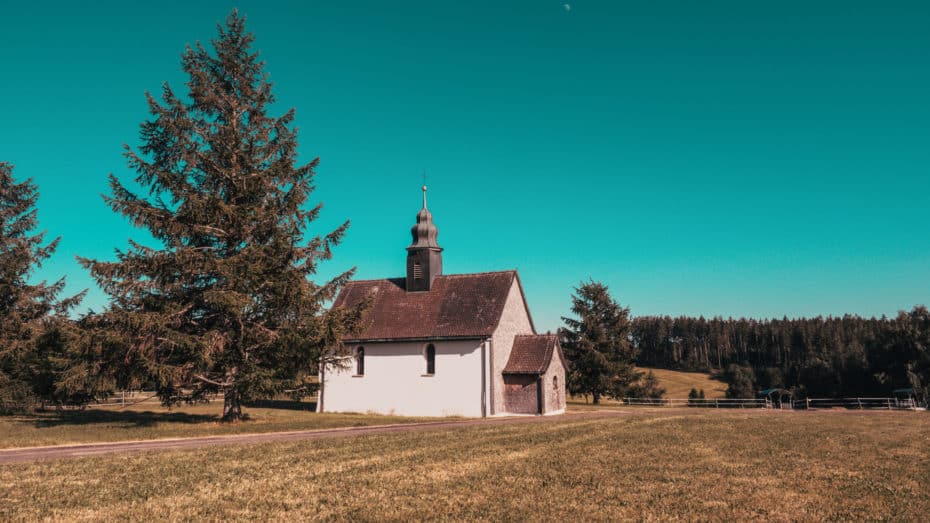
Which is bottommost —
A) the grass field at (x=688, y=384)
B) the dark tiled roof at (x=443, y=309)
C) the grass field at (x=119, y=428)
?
the grass field at (x=688, y=384)

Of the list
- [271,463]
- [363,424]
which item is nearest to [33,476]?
[271,463]

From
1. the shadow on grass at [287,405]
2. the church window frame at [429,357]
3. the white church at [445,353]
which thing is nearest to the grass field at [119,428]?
the white church at [445,353]

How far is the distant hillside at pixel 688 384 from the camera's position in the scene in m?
84.9

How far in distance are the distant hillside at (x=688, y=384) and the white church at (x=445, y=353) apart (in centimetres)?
5364

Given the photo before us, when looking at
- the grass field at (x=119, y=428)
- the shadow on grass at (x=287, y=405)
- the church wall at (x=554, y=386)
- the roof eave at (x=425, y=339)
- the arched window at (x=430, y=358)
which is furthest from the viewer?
the shadow on grass at (x=287, y=405)

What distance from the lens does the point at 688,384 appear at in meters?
96.4

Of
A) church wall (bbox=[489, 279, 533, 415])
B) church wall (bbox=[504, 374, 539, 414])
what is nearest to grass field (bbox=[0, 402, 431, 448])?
church wall (bbox=[489, 279, 533, 415])

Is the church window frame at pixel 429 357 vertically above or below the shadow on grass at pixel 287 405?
above

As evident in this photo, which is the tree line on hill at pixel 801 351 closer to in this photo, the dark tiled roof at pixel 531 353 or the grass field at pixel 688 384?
the grass field at pixel 688 384

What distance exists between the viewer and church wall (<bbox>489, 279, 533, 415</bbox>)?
32.8 m

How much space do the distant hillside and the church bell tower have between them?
182 ft

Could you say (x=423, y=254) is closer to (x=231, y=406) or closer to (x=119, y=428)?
(x=231, y=406)

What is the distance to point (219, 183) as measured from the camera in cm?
2395

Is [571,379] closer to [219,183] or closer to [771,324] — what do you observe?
[219,183]
